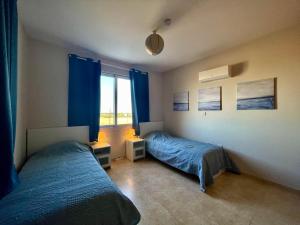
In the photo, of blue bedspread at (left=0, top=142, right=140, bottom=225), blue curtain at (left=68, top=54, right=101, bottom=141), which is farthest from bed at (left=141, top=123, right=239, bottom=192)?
blue curtain at (left=68, top=54, right=101, bottom=141)

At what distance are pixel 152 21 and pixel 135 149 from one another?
2.74m

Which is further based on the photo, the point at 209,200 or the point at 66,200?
the point at 209,200

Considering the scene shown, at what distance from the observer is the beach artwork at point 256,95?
2.33m

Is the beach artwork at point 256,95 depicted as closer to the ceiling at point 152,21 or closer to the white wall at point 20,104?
the ceiling at point 152,21

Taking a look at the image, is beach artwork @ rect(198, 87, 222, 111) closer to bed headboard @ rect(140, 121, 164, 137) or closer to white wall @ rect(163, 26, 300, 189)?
white wall @ rect(163, 26, 300, 189)

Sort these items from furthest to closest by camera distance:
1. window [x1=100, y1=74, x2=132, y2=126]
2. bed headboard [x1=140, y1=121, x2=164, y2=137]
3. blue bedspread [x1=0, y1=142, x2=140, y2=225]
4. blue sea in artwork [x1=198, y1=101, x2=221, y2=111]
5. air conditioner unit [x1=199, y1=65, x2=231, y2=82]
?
bed headboard [x1=140, y1=121, x2=164, y2=137], window [x1=100, y1=74, x2=132, y2=126], blue sea in artwork [x1=198, y1=101, x2=221, y2=111], air conditioner unit [x1=199, y1=65, x2=231, y2=82], blue bedspread [x1=0, y1=142, x2=140, y2=225]

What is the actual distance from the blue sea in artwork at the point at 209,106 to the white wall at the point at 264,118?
12 centimetres

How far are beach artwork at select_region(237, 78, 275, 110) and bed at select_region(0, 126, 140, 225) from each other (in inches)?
101

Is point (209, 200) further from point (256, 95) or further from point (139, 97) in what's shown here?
point (139, 97)

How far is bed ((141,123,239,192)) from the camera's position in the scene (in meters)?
2.32

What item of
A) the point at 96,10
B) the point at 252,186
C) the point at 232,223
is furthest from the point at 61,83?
the point at 252,186

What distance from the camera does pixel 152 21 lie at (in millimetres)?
1952

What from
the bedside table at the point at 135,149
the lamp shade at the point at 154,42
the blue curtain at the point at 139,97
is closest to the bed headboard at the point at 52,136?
the bedside table at the point at 135,149

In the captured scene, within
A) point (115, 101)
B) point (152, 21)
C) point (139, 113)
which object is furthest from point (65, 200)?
point (139, 113)
